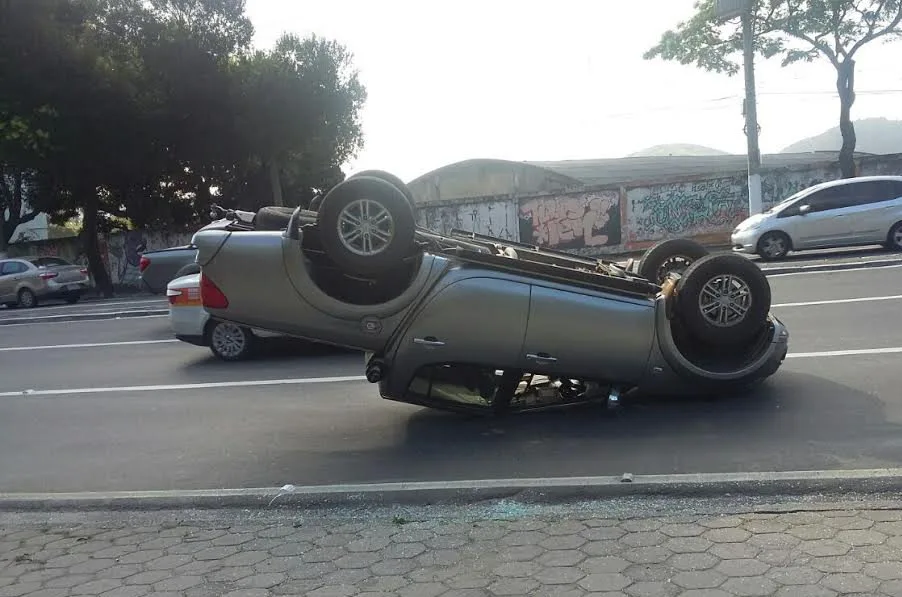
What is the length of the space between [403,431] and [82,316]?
1353 cm

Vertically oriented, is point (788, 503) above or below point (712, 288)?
below

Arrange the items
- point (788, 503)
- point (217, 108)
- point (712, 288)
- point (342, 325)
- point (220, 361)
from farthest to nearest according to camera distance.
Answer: point (217, 108), point (220, 361), point (712, 288), point (342, 325), point (788, 503)

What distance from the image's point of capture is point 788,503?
4.23 metres

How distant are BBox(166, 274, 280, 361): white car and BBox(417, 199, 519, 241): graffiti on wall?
15.5 meters

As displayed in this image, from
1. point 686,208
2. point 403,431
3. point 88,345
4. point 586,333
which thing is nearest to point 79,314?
point 88,345

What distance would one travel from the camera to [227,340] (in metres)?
9.97

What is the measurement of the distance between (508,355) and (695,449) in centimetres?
147

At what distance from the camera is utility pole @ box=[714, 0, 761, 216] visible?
1673 cm

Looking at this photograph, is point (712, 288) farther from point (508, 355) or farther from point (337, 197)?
point (337, 197)

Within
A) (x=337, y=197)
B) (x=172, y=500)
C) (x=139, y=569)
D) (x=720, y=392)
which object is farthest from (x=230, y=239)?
(x=720, y=392)

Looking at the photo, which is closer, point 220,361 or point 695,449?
point 695,449

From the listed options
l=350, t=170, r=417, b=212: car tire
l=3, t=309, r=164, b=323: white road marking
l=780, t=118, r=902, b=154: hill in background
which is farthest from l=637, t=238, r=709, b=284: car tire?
l=780, t=118, r=902, b=154: hill in background

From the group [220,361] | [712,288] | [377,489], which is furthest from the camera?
[220,361]

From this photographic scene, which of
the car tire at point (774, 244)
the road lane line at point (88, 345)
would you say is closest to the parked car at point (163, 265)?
the road lane line at point (88, 345)
